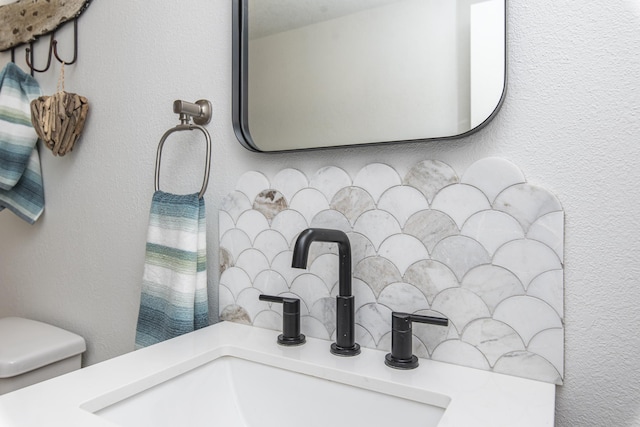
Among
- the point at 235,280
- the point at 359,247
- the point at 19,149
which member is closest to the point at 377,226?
the point at 359,247

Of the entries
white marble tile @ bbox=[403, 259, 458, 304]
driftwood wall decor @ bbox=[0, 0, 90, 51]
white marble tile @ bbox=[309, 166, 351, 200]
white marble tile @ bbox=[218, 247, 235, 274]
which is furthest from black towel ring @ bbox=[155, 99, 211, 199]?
driftwood wall decor @ bbox=[0, 0, 90, 51]

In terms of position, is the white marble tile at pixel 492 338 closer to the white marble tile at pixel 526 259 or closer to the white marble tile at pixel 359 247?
the white marble tile at pixel 526 259

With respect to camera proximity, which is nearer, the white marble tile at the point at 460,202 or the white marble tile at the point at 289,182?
the white marble tile at the point at 460,202

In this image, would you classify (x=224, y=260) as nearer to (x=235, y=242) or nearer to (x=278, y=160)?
(x=235, y=242)

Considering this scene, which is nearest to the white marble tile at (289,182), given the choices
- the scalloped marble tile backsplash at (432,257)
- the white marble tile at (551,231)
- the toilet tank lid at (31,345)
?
the scalloped marble tile backsplash at (432,257)

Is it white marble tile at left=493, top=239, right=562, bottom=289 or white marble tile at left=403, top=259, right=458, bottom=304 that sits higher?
white marble tile at left=493, top=239, right=562, bottom=289

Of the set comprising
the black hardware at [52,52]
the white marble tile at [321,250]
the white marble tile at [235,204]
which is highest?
the black hardware at [52,52]

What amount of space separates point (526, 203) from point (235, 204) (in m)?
0.59

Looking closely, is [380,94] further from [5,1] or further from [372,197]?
[5,1]

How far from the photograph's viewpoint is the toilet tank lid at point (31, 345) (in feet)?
3.33

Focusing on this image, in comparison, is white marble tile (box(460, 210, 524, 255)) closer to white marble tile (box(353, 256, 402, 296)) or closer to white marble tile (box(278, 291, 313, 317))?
white marble tile (box(353, 256, 402, 296))

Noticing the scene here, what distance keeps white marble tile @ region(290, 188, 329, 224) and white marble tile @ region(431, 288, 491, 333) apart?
0.90ft

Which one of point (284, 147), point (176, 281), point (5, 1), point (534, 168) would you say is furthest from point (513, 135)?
point (5, 1)

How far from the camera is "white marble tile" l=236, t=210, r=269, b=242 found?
904 mm
